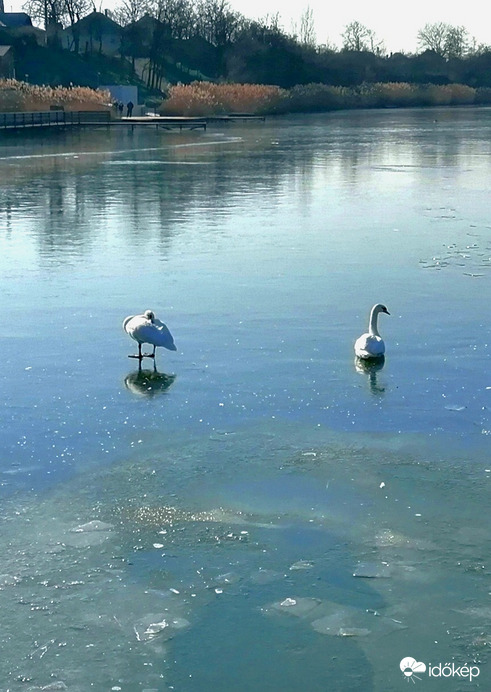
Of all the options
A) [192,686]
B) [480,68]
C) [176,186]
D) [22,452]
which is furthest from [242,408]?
[480,68]

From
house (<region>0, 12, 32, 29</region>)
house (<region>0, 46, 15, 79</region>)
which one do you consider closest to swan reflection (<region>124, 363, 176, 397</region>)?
house (<region>0, 46, 15, 79</region>)

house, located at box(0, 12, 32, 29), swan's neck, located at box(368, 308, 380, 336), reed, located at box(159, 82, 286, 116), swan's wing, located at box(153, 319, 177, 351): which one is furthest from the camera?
house, located at box(0, 12, 32, 29)

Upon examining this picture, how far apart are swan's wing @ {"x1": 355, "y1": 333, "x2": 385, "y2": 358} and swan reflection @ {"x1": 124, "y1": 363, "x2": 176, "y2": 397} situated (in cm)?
196

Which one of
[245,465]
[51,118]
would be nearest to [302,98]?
[51,118]

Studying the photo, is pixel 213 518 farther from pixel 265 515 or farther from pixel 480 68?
pixel 480 68

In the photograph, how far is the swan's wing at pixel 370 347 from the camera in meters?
10.8

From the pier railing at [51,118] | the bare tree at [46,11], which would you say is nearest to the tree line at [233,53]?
the bare tree at [46,11]

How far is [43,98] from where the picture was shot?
63.2 m

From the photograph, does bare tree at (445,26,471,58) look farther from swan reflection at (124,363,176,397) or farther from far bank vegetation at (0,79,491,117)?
swan reflection at (124,363,176,397)

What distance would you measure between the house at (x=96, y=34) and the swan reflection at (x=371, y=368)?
96.3 metres

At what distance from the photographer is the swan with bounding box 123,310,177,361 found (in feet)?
35.3

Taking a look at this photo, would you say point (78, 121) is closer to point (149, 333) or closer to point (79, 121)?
point (79, 121)

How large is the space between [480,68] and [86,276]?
386ft

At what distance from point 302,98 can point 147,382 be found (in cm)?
7851
